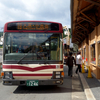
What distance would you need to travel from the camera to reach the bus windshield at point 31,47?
630 cm

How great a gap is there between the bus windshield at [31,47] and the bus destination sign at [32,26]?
0.26 metres

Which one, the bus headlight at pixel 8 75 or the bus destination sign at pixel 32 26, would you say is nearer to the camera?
the bus headlight at pixel 8 75

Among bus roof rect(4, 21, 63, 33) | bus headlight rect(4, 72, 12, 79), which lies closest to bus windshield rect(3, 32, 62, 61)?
bus roof rect(4, 21, 63, 33)

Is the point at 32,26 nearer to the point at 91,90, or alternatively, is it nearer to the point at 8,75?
the point at 8,75

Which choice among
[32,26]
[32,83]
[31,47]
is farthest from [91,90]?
[32,26]

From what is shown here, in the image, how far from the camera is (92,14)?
10.9 meters

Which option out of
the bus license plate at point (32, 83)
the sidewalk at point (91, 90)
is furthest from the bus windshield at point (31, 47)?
the sidewalk at point (91, 90)

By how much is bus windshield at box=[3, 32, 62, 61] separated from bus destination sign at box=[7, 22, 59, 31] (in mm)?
258

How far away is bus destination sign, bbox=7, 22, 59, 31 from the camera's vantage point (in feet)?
21.2

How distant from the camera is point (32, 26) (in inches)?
256

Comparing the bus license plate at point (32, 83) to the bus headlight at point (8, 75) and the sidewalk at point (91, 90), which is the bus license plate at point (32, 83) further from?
the sidewalk at point (91, 90)

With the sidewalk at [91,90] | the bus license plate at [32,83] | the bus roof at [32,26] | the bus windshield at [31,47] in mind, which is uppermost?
the bus roof at [32,26]

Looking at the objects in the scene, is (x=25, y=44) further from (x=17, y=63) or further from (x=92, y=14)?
(x=92, y=14)

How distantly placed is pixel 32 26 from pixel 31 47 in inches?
34.6
